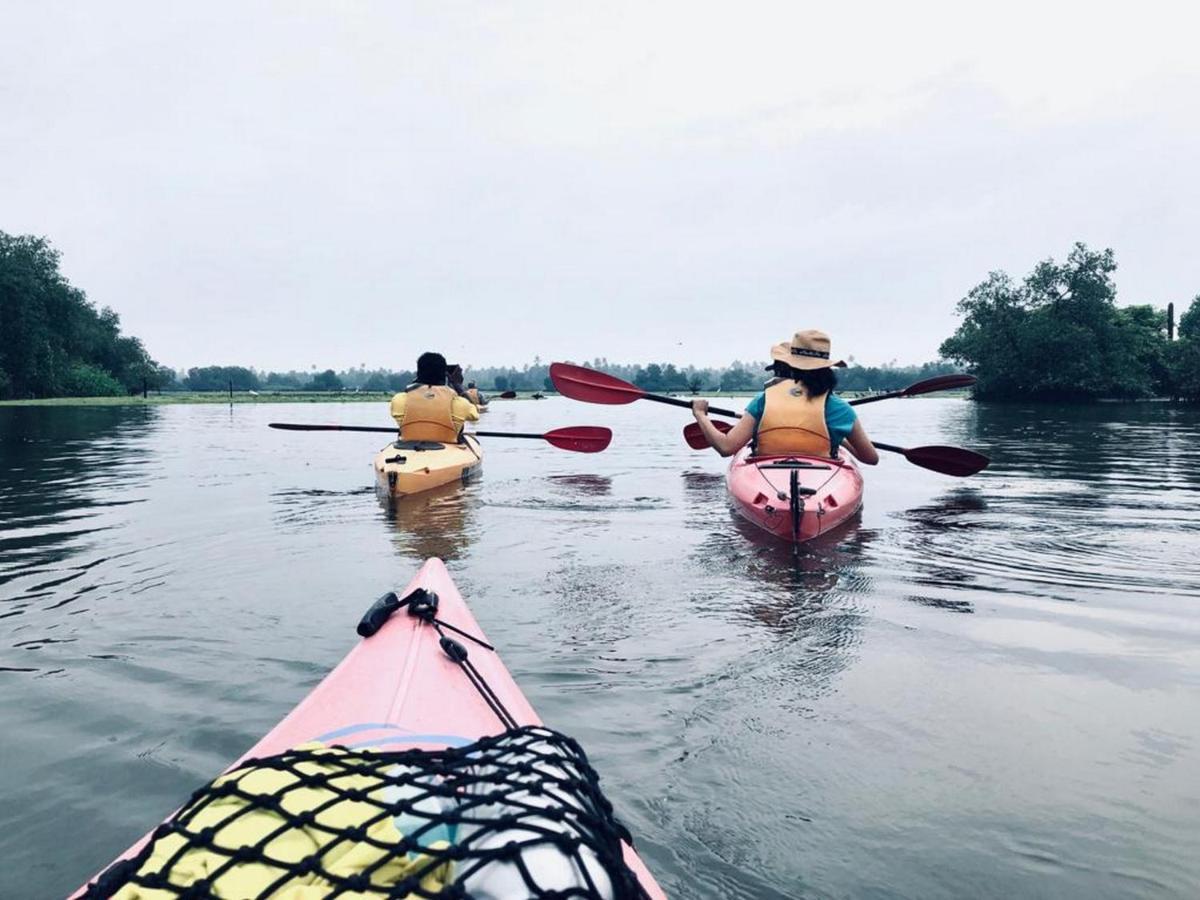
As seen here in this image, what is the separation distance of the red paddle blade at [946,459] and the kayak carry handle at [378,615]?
349 inches

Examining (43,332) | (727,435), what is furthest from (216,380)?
(727,435)

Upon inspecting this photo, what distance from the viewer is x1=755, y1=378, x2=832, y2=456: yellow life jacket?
25.1 ft

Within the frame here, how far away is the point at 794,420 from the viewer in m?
7.65

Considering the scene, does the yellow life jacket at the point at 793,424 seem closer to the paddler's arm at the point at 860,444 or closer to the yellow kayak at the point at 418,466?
the paddler's arm at the point at 860,444

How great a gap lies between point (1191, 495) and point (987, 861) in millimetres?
9114

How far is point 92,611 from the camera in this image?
5.05m

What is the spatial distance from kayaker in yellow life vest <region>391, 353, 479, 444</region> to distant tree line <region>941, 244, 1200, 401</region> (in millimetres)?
43602

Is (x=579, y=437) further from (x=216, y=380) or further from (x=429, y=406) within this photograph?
(x=216, y=380)

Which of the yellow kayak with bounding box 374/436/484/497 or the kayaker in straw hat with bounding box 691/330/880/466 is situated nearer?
the kayaker in straw hat with bounding box 691/330/880/466

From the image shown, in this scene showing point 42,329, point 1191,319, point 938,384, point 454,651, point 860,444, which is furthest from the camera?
point 1191,319

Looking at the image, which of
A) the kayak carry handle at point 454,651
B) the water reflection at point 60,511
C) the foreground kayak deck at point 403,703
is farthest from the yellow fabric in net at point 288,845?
the water reflection at point 60,511

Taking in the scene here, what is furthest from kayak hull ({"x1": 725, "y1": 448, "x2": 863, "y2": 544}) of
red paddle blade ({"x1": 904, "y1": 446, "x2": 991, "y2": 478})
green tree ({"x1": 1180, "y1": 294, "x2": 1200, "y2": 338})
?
green tree ({"x1": 1180, "y1": 294, "x2": 1200, "y2": 338})

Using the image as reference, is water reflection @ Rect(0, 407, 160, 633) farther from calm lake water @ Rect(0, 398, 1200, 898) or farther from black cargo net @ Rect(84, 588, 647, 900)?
black cargo net @ Rect(84, 588, 647, 900)

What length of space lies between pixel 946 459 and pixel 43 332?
187 ft
